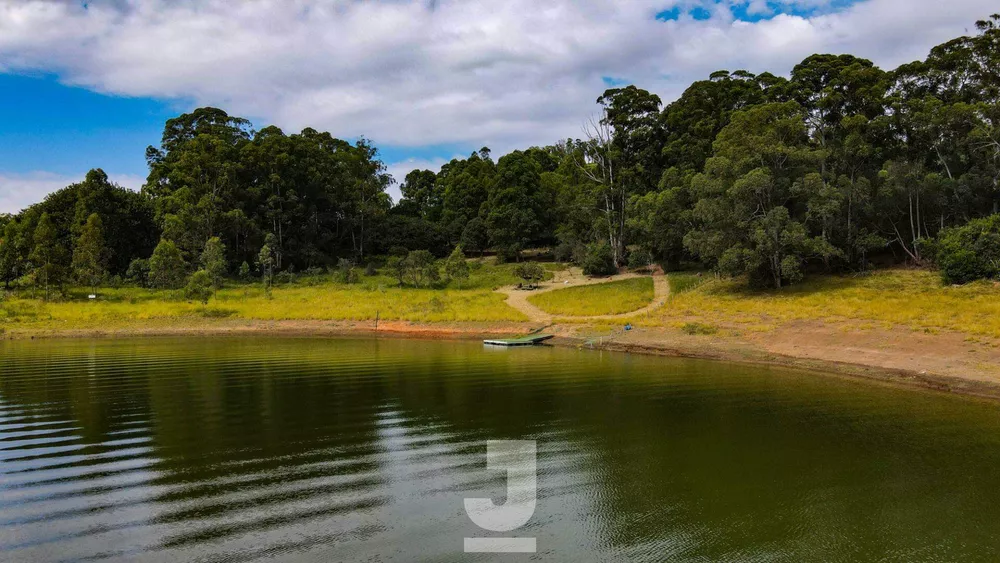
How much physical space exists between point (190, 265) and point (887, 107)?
55.4 meters

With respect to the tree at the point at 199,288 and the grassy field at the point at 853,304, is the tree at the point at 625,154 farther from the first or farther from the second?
the tree at the point at 199,288

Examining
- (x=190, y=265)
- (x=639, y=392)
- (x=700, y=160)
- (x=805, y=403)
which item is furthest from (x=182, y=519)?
A: (x=190, y=265)

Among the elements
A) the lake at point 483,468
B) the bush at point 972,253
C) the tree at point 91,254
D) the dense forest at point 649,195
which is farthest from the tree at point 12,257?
the bush at point 972,253

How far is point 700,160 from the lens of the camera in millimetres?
49812

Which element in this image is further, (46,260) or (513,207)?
(513,207)

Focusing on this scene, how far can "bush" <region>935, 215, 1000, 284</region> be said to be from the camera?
101 ft

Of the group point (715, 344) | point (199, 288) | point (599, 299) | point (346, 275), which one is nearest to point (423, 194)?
point (346, 275)

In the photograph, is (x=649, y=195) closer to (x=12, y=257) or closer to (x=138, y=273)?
(x=138, y=273)

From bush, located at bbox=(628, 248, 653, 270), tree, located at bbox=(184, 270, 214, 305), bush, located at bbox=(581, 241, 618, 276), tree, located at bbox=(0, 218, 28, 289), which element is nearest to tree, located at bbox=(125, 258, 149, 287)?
tree, located at bbox=(0, 218, 28, 289)

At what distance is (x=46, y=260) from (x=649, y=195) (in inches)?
1750

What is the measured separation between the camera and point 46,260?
143ft

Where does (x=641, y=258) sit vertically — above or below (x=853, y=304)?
above

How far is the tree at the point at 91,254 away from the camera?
48.1 meters

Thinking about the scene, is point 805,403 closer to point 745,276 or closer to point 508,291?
point 745,276
